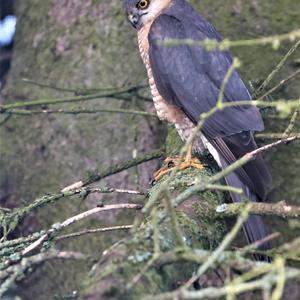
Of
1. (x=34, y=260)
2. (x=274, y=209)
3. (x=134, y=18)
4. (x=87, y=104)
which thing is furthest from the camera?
(x=87, y=104)

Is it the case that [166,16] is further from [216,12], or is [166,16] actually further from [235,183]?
[235,183]

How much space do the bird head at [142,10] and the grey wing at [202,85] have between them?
26 centimetres

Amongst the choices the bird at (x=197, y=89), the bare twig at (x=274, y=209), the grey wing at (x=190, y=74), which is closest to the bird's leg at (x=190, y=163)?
the bird at (x=197, y=89)

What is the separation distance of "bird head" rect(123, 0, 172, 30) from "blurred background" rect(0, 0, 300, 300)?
0.32m

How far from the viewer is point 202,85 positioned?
397 cm

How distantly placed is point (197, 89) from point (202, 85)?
42mm

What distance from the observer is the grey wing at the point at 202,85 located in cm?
370

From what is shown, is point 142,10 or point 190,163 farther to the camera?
point 142,10

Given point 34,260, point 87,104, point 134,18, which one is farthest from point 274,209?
point 87,104

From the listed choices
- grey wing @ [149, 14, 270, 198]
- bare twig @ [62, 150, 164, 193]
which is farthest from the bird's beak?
bare twig @ [62, 150, 164, 193]

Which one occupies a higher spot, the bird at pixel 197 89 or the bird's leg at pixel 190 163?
the bird at pixel 197 89

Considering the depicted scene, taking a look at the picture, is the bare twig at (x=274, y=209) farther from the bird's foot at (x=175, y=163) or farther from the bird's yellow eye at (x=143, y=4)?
the bird's yellow eye at (x=143, y=4)

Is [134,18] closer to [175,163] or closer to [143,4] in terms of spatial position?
[143,4]

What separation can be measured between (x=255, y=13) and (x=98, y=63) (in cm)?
114
